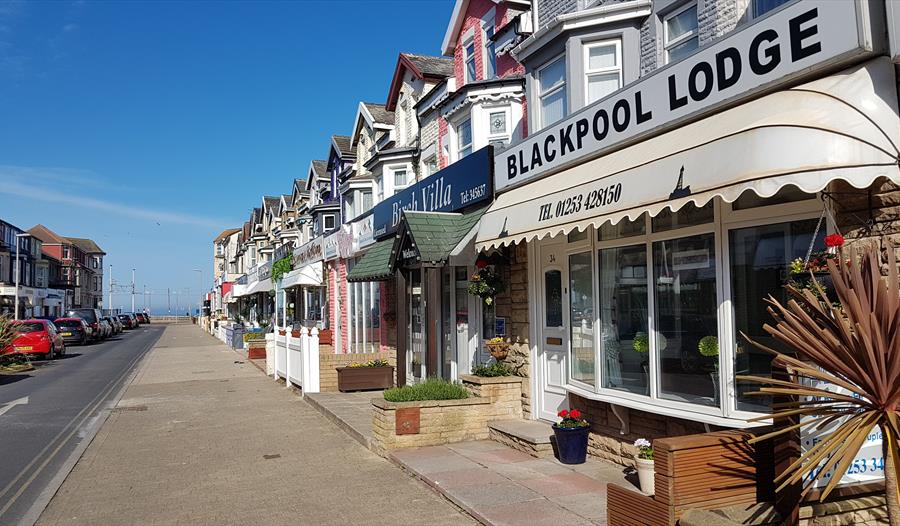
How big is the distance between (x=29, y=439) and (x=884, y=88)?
483 inches

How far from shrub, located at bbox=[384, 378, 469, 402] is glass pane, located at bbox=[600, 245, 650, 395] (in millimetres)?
2338

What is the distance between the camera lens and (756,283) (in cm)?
595

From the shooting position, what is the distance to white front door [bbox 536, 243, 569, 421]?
8.95 metres

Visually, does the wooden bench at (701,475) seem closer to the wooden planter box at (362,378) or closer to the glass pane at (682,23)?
the glass pane at (682,23)

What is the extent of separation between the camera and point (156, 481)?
27.1ft

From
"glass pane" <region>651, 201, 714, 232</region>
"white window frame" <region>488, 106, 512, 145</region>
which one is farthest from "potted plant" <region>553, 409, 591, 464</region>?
"white window frame" <region>488, 106, 512, 145</region>

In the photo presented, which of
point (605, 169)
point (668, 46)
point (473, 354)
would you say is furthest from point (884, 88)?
point (473, 354)

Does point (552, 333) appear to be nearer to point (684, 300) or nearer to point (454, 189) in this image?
point (684, 300)

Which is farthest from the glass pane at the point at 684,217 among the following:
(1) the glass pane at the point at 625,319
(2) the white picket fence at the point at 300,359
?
(2) the white picket fence at the point at 300,359

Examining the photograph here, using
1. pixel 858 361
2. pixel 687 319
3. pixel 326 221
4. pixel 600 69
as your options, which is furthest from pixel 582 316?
pixel 326 221

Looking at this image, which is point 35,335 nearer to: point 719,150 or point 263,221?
point 263,221

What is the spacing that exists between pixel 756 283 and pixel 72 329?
39548mm

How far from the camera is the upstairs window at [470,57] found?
44.1 feet

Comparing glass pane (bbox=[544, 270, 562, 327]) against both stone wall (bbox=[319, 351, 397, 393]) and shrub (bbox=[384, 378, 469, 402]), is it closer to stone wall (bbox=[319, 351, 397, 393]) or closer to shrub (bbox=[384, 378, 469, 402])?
shrub (bbox=[384, 378, 469, 402])
